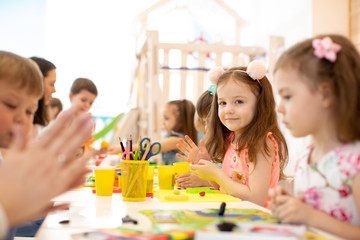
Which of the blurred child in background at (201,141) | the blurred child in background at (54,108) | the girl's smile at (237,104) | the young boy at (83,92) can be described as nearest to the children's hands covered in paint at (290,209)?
the blurred child in background at (201,141)

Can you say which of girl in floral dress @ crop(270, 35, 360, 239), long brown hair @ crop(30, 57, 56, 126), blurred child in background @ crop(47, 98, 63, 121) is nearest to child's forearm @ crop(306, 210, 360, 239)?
girl in floral dress @ crop(270, 35, 360, 239)

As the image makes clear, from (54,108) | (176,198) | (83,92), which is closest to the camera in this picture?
(176,198)

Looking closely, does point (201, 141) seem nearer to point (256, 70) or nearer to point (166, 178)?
point (166, 178)

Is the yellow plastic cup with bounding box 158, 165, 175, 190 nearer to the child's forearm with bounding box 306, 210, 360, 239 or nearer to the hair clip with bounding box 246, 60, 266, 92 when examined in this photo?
the hair clip with bounding box 246, 60, 266, 92

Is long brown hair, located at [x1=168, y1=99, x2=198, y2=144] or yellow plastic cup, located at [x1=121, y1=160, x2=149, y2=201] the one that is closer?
yellow plastic cup, located at [x1=121, y1=160, x2=149, y2=201]

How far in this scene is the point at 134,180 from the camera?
3.33 feet

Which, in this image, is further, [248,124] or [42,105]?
[42,105]

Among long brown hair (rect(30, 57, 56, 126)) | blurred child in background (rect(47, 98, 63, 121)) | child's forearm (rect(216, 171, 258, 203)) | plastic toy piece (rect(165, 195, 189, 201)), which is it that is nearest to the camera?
plastic toy piece (rect(165, 195, 189, 201))

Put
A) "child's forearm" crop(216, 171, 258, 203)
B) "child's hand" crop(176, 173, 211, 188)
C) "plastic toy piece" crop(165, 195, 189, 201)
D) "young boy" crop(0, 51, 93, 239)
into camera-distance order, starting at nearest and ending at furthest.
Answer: "young boy" crop(0, 51, 93, 239), "plastic toy piece" crop(165, 195, 189, 201), "child's forearm" crop(216, 171, 258, 203), "child's hand" crop(176, 173, 211, 188)

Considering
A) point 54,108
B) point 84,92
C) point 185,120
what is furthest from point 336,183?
point 54,108

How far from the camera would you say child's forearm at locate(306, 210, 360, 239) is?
2.13 ft

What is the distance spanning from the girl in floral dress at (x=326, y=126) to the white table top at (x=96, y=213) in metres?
0.17

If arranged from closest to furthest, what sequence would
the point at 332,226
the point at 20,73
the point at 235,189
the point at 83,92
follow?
the point at 332,226
the point at 20,73
the point at 235,189
the point at 83,92

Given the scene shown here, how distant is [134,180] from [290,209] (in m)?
0.47
